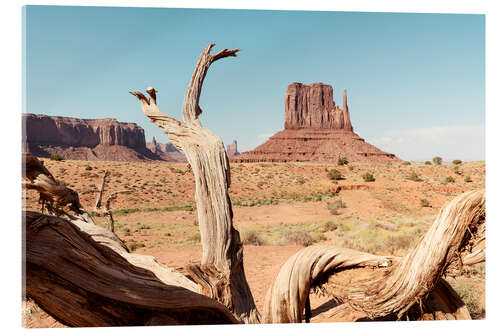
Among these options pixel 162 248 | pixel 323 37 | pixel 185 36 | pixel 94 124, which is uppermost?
pixel 94 124

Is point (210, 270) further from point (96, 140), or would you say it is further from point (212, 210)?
point (96, 140)

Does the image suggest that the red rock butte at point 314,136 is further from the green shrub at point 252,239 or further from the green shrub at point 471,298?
the green shrub at point 471,298

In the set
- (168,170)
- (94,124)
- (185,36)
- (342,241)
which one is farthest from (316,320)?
(94,124)

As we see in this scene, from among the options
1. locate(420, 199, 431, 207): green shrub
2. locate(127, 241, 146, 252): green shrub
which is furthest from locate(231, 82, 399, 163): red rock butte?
locate(127, 241, 146, 252): green shrub

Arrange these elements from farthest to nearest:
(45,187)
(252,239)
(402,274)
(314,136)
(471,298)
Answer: (314,136)
(252,239)
(471,298)
(45,187)
(402,274)

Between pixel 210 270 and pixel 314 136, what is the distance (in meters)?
98.0

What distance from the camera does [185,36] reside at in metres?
5.70

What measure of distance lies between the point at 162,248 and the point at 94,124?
9490 centimetres

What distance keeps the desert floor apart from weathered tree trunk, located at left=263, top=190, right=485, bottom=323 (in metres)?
1.16

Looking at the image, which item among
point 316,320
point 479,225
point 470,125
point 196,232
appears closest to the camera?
point 479,225

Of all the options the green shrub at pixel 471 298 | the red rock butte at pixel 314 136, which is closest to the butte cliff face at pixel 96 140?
the red rock butte at pixel 314 136

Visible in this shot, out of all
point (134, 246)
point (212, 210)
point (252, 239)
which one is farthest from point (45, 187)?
point (252, 239)

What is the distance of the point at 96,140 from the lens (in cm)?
9350

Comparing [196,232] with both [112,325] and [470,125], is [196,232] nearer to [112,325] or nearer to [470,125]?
[470,125]
